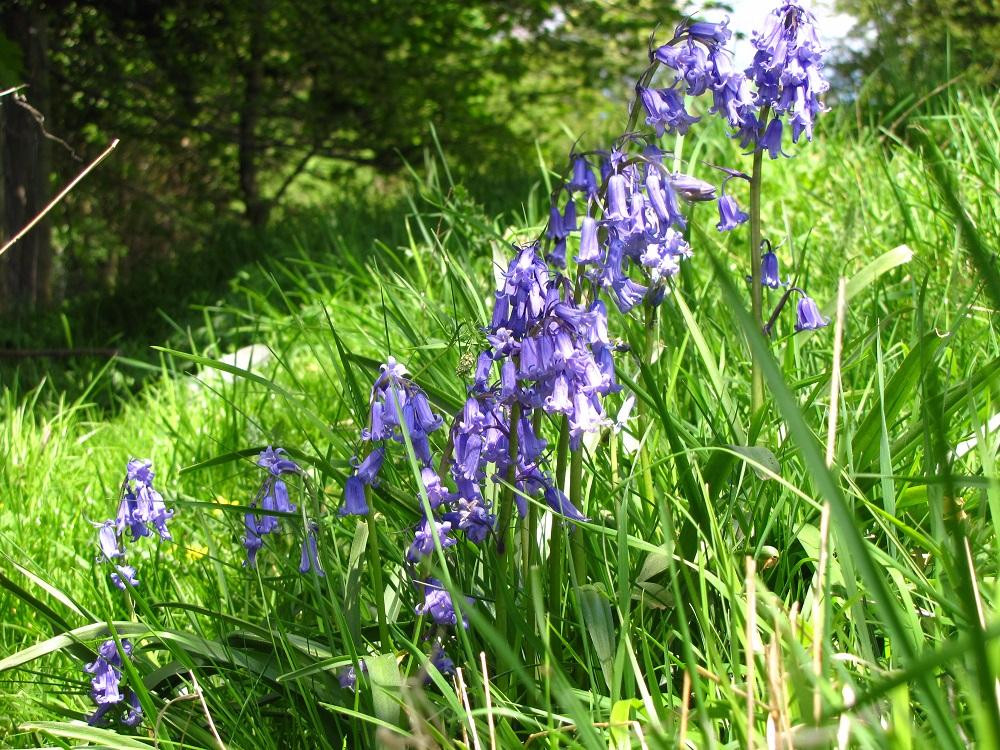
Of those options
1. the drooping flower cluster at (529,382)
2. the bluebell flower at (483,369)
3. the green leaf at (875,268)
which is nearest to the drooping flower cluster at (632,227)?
the drooping flower cluster at (529,382)

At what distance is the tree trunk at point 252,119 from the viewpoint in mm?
8609

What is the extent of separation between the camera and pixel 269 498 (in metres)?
1.82

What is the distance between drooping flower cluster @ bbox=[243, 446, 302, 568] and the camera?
167 centimetres

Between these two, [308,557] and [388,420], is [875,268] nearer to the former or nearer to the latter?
[388,420]

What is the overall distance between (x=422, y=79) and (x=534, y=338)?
28.0ft

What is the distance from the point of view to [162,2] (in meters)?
7.60

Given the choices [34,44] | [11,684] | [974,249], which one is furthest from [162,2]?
[974,249]

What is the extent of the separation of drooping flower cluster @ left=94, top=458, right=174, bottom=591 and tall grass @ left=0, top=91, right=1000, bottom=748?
114 mm

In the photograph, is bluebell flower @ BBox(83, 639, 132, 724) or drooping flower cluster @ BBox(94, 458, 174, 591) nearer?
bluebell flower @ BBox(83, 639, 132, 724)

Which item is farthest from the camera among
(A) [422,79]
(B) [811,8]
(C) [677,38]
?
(A) [422,79]

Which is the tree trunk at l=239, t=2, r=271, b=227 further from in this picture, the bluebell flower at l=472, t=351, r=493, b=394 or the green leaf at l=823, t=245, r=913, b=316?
the bluebell flower at l=472, t=351, r=493, b=394

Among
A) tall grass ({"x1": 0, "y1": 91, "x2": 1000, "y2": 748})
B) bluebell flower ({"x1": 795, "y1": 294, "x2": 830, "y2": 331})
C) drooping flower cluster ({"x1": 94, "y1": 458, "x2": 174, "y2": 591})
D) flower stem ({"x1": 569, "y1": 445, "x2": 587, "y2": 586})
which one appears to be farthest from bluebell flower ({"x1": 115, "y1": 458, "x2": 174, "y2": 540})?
bluebell flower ({"x1": 795, "y1": 294, "x2": 830, "y2": 331})

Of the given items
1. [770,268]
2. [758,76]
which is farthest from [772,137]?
[770,268]

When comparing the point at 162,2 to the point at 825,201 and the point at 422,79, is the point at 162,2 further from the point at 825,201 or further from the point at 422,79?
the point at 825,201
